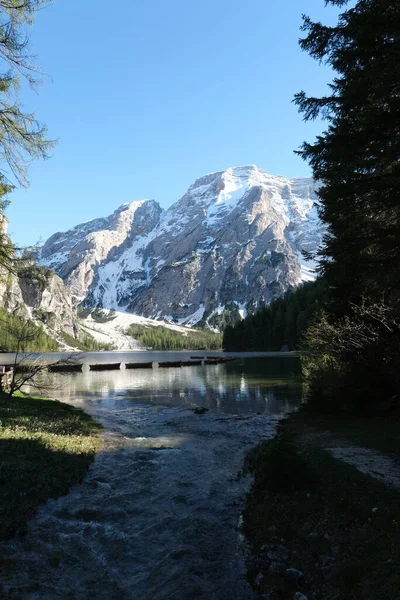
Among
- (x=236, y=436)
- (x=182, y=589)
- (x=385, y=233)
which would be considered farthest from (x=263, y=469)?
(x=236, y=436)

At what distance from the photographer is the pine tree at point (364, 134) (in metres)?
8.41

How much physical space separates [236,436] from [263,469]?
9.73 metres

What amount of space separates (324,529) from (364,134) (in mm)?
9219

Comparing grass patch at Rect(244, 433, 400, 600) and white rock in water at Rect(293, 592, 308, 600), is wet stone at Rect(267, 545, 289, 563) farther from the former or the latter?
white rock in water at Rect(293, 592, 308, 600)

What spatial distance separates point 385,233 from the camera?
942 cm

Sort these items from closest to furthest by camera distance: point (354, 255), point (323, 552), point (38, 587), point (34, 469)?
point (38, 587)
point (323, 552)
point (354, 255)
point (34, 469)

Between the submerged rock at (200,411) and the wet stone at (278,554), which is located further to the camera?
the submerged rock at (200,411)

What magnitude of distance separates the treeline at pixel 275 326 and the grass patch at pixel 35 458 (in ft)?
323

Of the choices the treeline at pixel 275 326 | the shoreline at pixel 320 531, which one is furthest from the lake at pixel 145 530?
the treeline at pixel 275 326

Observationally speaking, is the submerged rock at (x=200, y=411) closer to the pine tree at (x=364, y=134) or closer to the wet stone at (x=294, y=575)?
the pine tree at (x=364, y=134)

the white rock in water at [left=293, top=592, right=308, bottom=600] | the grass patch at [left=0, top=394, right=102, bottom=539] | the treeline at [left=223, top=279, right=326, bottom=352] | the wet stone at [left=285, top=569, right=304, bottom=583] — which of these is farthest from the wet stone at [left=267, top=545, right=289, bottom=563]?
the treeline at [left=223, top=279, right=326, bottom=352]

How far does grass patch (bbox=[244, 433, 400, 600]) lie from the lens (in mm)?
5770

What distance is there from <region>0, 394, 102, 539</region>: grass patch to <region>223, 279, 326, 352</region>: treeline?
9848 centimetres

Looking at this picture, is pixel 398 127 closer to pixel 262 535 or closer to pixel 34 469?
pixel 262 535
